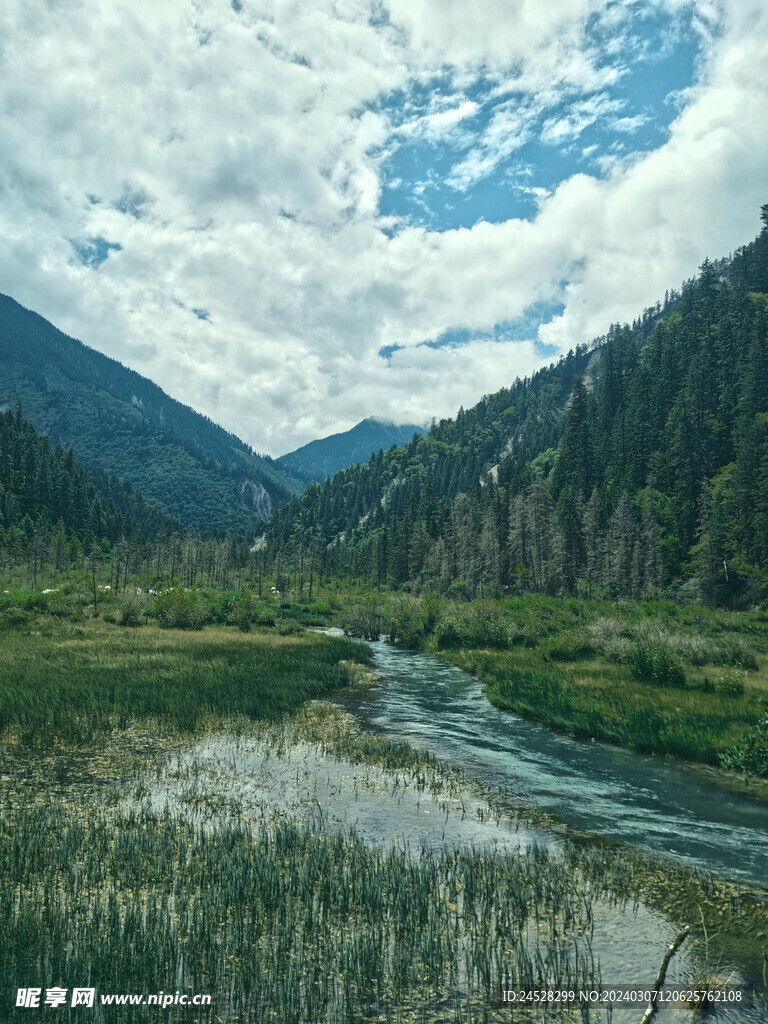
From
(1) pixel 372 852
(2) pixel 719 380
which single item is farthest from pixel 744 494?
(1) pixel 372 852

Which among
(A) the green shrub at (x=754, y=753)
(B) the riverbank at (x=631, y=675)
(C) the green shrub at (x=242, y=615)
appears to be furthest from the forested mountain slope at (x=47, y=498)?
(A) the green shrub at (x=754, y=753)

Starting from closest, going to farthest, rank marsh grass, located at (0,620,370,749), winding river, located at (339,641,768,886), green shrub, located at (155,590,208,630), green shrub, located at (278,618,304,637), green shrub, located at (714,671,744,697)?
1. winding river, located at (339,641,768,886)
2. marsh grass, located at (0,620,370,749)
3. green shrub, located at (714,671,744,697)
4. green shrub, located at (155,590,208,630)
5. green shrub, located at (278,618,304,637)

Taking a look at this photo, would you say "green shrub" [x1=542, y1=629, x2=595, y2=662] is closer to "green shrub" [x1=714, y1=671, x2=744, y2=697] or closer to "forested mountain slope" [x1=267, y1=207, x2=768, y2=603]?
"green shrub" [x1=714, y1=671, x2=744, y2=697]

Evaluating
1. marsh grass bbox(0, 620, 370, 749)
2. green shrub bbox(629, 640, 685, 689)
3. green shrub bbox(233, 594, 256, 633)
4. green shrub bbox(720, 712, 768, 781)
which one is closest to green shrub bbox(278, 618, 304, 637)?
green shrub bbox(233, 594, 256, 633)

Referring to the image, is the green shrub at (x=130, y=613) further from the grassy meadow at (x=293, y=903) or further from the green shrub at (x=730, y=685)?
the green shrub at (x=730, y=685)

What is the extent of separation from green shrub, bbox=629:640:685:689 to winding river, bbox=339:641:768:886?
846 cm

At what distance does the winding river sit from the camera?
506 inches

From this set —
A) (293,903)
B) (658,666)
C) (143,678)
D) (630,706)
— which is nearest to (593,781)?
(630,706)

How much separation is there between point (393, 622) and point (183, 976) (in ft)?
165

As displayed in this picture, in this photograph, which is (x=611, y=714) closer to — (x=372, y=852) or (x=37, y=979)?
(x=372, y=852)

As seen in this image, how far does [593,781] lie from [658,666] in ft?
45.3

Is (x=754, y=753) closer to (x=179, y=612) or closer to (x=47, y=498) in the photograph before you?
(x=179, y=612)

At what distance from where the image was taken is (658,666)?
28.5 metres

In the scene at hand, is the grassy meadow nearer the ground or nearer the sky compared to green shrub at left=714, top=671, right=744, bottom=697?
nearer the ground
